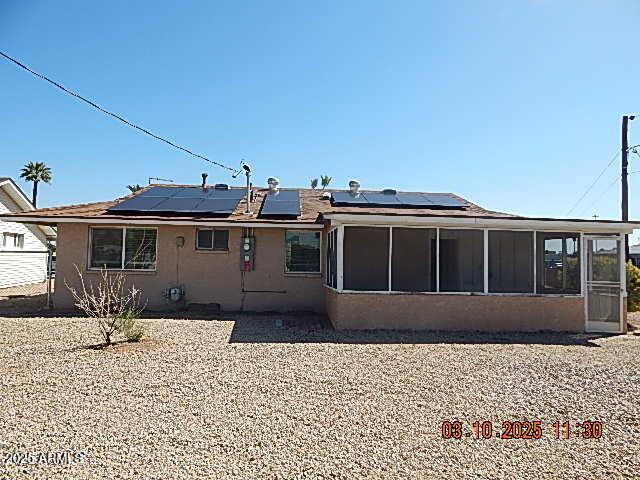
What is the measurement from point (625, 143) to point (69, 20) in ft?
56.1

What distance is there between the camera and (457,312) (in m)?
9.94

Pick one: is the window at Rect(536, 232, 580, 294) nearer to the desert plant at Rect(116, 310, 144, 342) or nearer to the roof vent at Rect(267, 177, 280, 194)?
the roof vent at Rect(267, 177, 280, 194)

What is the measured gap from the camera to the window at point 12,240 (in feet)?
59.5

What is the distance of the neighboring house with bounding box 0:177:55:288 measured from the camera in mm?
18031

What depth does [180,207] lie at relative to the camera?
12352mm

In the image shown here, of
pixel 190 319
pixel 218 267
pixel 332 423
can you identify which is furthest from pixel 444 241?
pixel 332 423

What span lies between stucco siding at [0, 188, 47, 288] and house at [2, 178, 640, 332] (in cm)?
814

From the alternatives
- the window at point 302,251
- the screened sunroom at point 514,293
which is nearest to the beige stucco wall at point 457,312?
the screened sunroom at point 514,293

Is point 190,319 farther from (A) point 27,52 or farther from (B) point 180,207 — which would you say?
(A) point 27,52

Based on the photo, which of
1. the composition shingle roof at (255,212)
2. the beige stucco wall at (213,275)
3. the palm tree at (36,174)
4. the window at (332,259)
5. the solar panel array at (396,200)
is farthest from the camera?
the palm tree at (36,174)

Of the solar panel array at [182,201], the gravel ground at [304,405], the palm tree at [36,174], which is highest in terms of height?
the palm tree at [36,174]

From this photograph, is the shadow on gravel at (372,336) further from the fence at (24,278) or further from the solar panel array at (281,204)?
the fence at (24,278)

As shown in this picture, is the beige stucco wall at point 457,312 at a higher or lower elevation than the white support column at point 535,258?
lower
